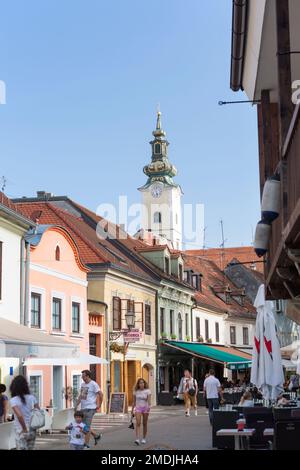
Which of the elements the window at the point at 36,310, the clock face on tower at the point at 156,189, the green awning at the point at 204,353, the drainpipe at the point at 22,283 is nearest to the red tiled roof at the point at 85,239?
the green awning at the point at 204,353

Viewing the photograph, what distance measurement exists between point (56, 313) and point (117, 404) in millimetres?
3982

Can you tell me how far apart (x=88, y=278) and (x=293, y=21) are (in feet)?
83.1

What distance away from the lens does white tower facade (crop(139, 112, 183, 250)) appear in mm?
98000

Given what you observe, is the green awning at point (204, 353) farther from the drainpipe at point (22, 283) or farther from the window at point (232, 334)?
the drainpipe at point (22, 283)

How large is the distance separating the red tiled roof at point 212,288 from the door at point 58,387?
22.9 meters

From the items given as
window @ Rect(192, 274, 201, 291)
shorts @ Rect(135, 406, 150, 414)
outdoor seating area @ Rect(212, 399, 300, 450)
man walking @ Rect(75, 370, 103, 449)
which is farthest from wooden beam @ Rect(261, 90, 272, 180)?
window @ Rect(192, 274, 201, 291)

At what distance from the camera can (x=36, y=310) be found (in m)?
25.6

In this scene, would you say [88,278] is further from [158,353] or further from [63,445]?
[63,445]

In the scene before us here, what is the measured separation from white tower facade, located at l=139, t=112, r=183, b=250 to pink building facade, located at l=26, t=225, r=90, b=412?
6673 cm

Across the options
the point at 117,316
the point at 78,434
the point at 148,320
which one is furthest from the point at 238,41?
the point at 148,320

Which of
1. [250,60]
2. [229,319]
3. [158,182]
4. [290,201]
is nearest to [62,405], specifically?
[250,60]

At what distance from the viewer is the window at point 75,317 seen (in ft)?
96.0

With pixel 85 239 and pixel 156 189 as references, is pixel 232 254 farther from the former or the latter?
pixel 85 239

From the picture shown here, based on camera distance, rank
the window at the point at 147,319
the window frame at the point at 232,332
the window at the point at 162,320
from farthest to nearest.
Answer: the window frame at the point at 232,332 → the window at the point at 162,320 → the window at the point at 147,319
